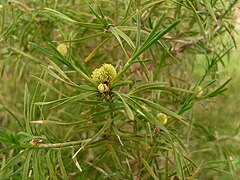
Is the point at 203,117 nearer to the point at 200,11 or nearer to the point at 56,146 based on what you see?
the point at 200,11

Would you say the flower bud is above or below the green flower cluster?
below

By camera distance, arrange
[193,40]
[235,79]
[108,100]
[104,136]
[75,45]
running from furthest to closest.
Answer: [235,79] < [75,45] < [193,40] < [104,136] < [108,100]

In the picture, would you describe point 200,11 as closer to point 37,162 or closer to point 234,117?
point 37,162

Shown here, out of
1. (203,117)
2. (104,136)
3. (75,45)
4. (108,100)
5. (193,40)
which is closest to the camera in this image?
(108,100)

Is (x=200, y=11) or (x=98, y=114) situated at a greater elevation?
(x=200, y=11)

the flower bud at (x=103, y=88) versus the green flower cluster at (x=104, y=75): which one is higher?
the green flower cluster at (x=104, y=75)

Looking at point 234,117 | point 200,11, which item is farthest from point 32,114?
point 234,117

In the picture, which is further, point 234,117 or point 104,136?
point 234,117
